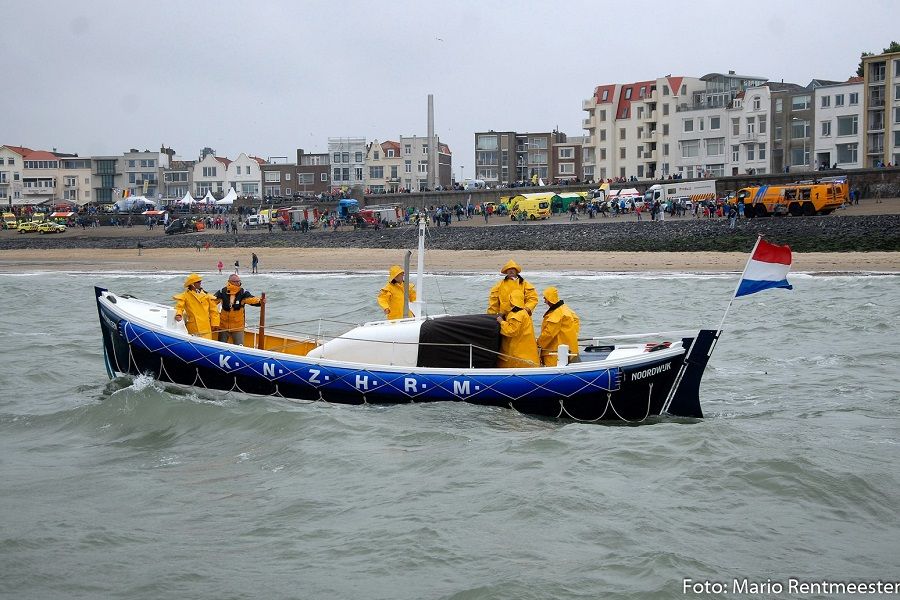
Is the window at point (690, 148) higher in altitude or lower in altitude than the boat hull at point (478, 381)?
higher

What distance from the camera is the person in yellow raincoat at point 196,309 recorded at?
15.7 metres

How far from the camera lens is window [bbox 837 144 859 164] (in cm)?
7638

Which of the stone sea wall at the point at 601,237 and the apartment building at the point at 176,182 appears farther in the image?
the apartment building at the point at 176,182

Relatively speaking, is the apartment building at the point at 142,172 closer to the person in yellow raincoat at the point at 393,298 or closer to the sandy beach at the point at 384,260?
the sandy beach at the point at 384,260

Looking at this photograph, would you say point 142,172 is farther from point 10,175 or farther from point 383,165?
point 383,165

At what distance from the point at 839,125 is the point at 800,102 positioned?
4947 mm

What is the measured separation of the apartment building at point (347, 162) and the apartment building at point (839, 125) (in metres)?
52.6

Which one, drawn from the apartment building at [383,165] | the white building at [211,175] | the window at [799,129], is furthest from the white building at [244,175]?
the window at [799,129]

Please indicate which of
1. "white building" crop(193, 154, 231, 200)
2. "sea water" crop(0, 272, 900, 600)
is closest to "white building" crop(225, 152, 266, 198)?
"white building" crop(193, 154, 231, 200)

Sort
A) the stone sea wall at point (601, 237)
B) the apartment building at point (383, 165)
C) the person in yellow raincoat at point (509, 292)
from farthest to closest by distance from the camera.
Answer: the apartment building at point (383, 165), the stone sea wall at point (601, 237), the person in yellow raincoat at point (509, 292)

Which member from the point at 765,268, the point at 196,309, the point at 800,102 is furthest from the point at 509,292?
the point at 800,102

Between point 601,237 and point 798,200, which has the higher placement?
point 798,200

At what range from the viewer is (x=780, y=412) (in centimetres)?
1583

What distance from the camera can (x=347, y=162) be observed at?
116 meters
